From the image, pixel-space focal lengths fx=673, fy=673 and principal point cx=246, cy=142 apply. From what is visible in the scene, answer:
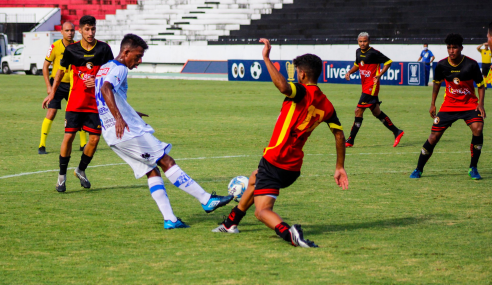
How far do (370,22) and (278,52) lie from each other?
5.29 meters

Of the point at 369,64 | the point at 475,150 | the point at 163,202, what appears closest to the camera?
the point at 163,202

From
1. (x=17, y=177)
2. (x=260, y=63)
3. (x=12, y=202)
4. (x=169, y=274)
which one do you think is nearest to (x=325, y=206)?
(x=169, y=274)

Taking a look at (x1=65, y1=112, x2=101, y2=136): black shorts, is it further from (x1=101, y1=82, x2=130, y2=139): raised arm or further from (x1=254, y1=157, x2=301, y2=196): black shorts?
(x1=254, y1=157, x2=301, y2=196): black shorts

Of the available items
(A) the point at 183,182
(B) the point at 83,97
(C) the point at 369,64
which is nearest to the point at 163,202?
(A) the point at 183,182

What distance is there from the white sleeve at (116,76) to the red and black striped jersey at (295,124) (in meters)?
1.41

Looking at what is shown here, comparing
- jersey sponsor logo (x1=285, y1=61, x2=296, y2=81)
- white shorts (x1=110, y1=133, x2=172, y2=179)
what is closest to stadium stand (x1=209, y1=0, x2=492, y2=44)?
jersey sponsor logo (x1=285, y1=61, x2=296, y2=81)

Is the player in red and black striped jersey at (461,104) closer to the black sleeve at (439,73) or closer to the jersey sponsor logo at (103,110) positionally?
the black sleeve at (439,73)

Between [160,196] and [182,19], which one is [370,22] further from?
[160,196]

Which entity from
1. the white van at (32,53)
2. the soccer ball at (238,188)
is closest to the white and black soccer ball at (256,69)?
the white van at (32,53)

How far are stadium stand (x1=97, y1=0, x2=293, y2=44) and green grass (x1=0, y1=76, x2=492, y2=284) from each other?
31388 millimetres

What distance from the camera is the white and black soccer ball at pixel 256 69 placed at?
3303 cm

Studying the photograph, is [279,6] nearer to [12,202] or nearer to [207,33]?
[207,33]

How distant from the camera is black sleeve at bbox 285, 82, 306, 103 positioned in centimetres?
500

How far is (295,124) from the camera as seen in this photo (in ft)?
17.3
